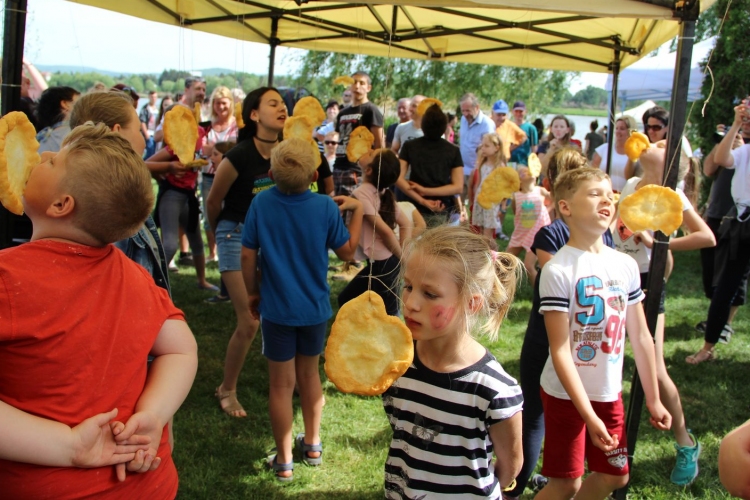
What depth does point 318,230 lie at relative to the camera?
2.96 meters

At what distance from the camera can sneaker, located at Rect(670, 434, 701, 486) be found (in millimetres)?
3148

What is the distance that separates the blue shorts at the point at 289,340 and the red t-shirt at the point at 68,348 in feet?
4.94

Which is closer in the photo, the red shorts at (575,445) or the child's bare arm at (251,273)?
the red shorts at (575,445)

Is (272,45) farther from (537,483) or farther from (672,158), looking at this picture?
(537,483)

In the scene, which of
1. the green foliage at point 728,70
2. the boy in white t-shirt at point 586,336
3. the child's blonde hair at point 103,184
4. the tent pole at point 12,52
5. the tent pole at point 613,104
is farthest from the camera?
the green foliage at point 728,70

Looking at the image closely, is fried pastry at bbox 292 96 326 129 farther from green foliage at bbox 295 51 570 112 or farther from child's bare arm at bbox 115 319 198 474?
green foliage at bbox 295 51 570 112

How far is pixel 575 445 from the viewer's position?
7.67ft

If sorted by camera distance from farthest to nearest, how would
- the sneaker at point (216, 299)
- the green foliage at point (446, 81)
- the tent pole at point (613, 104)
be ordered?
the green foliage at point (446, 81), the sneaker at point (216, 299), the tent pole at point (613, 104)

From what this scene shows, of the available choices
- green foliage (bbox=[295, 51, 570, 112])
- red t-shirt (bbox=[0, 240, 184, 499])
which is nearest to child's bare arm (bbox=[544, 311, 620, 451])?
red t-shirt (bbox=[0, 240, 184, 499])

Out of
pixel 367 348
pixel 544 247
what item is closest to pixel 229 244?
pixel 544 247

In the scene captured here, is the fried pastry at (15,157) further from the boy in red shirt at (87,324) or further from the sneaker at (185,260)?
the sneaker at (185,260)

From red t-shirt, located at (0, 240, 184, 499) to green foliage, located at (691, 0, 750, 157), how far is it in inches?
293

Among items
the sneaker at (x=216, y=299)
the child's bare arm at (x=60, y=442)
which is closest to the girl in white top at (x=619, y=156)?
the sneaker at (x=216, y=299)

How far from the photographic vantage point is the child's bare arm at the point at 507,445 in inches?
66.2
